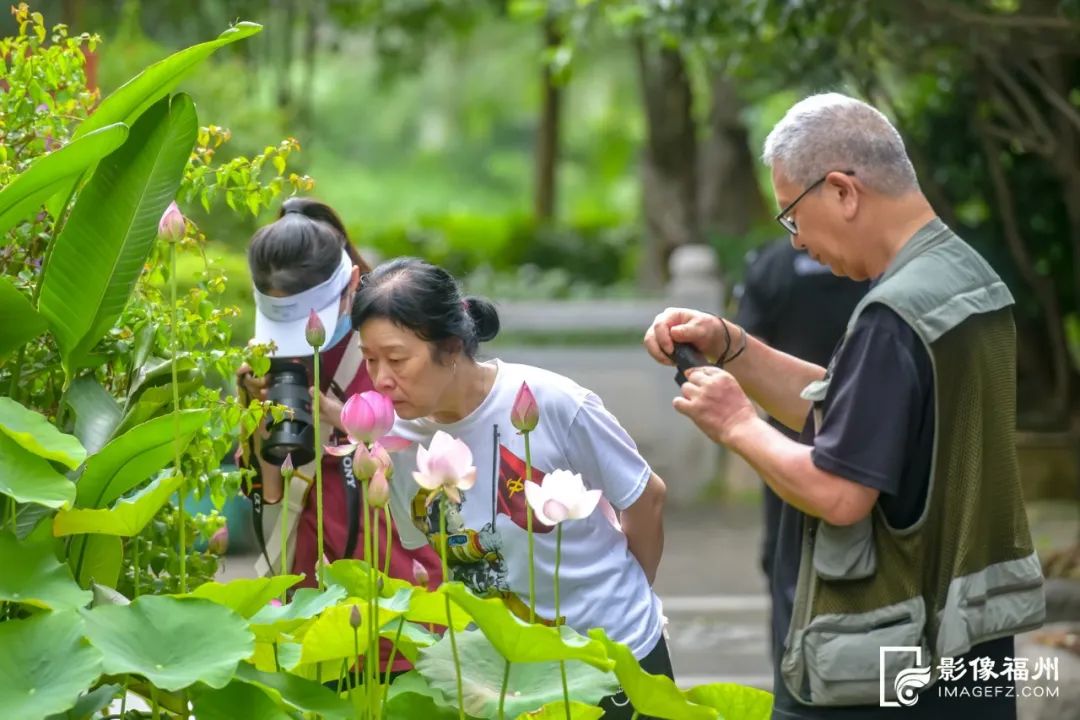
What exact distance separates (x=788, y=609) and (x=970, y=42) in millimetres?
4907

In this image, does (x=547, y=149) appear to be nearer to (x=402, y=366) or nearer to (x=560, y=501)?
(x=402, y=366)

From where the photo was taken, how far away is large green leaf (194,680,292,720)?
7.05 feet

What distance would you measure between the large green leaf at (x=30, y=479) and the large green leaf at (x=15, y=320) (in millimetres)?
229

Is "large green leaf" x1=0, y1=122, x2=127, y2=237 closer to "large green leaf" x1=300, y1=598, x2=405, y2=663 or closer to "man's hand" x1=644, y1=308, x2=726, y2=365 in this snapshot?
"large green leaf" x1=300, y1=598, x2=405, y2=663

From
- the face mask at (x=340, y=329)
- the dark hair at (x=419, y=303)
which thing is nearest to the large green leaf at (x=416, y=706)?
the dark hair at (x=419, y=303)

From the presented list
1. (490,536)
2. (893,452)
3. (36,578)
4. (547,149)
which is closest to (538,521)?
(490,536)

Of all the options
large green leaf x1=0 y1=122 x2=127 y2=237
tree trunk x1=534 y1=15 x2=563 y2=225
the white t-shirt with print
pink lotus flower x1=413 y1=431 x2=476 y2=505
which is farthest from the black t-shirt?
tree trunk x1=534 y1=15 x2=563 y2=225

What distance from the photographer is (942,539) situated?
109 inches

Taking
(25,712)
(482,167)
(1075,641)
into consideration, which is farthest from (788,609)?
(482,167)

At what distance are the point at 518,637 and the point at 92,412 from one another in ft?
2.84

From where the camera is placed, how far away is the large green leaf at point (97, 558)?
2.43 m

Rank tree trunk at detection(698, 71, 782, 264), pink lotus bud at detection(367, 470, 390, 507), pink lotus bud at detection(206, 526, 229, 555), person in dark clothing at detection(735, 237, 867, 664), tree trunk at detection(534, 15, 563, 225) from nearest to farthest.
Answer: pink lotus bud at detection(367, 470, 390, 507) < pink lotus bud at detection(206, 526, 229, 555) < person in dark clothing at detection(735, 237, 867, 664) < tree trunk at detection(698, 71, 782, 264) < tree trunk at detection(534, 15, 563, 225)

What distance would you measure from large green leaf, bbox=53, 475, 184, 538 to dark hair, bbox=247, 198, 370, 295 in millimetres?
1040

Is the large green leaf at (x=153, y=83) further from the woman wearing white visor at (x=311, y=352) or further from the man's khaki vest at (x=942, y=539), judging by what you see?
the man's khaki vest at (x=942, y=539)
